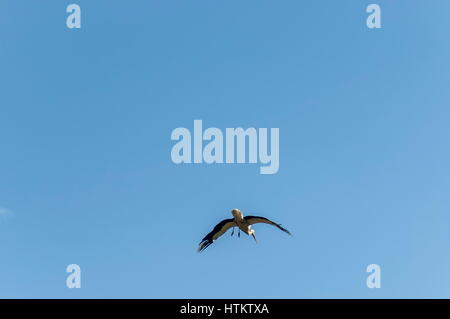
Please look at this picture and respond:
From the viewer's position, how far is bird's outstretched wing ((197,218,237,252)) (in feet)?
156

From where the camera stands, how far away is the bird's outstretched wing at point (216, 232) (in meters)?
47.4

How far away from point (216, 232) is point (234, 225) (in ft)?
4.46

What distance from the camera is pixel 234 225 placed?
47.5 metres

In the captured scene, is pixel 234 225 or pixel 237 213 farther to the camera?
pixel 234 225

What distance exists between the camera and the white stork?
1816 inches

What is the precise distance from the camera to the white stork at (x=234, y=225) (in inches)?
1816
